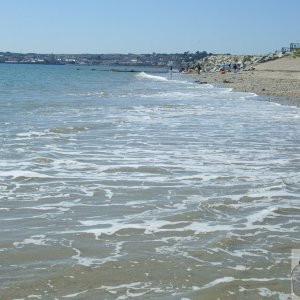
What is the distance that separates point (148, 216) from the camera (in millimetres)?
8727

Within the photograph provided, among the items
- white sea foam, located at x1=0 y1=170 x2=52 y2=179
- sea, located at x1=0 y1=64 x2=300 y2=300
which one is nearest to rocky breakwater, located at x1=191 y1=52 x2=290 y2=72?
sea, located at x1=0 y1=64 x2=300 y2=300

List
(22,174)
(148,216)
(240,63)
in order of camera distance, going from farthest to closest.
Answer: (240,63) → (22,174) → (148,216)

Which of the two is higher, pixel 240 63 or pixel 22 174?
pixel 240 63

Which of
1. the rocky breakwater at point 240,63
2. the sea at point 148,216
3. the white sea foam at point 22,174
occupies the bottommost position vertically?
the sea at point 148,216

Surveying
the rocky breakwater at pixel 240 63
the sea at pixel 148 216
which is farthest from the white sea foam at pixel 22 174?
the rocky breakwater at pixel 240 63

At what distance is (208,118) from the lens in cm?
2453

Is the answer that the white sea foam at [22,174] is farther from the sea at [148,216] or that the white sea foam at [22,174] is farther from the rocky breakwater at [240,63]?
the rocky breakwater at [240,63]

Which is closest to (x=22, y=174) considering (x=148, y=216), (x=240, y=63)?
(x=148, y=216)

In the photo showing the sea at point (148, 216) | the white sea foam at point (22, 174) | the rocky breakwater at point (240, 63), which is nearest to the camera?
the sea at point (148, 216)

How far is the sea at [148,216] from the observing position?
622 cm

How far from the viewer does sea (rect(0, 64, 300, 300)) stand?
20.4 ft

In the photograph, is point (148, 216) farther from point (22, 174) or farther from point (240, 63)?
point (240, 63)

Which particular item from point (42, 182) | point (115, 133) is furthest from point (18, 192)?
point (115, 133)

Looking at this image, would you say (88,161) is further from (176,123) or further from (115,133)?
(176,123)
